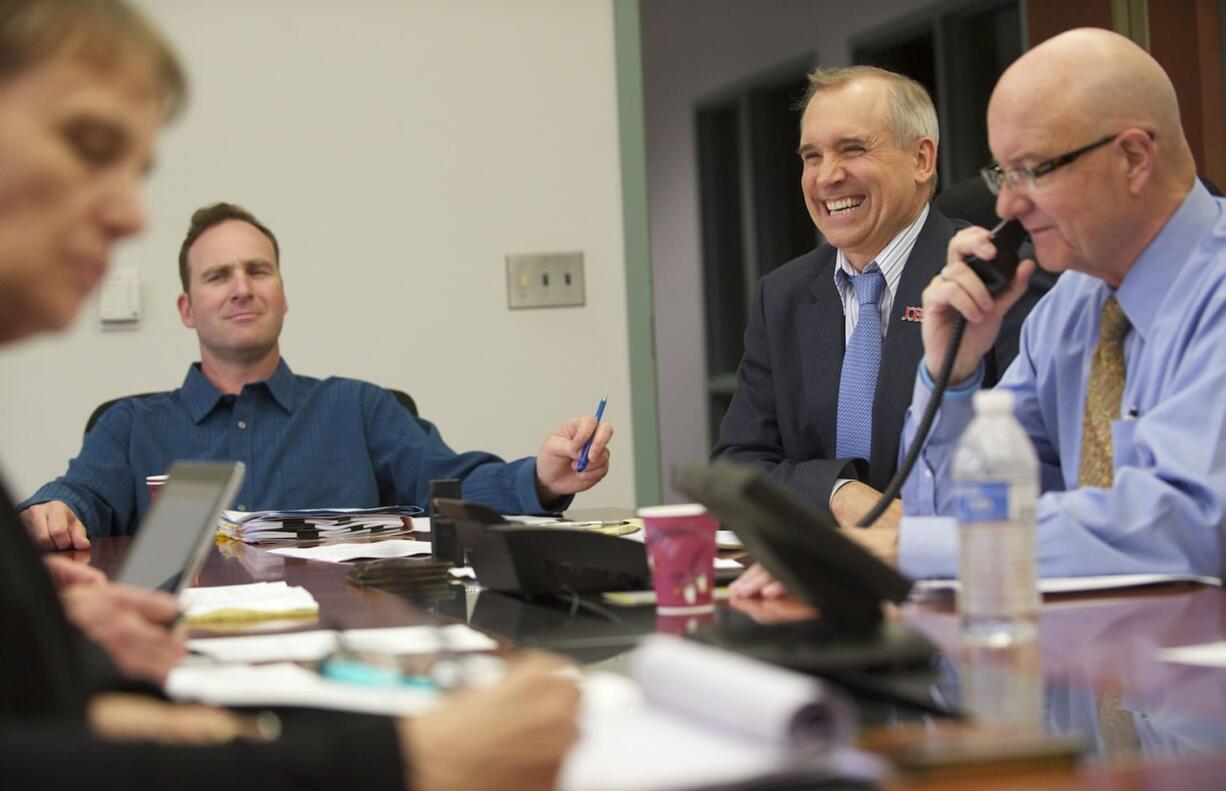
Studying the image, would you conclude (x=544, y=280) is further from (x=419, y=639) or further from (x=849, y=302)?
(x=419, y=639)

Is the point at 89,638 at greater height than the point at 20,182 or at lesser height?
lesser

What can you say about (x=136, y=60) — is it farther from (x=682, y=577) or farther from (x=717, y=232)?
(x=717, y=232)

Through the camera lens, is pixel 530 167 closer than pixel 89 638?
No

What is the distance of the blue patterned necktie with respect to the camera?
265 cm

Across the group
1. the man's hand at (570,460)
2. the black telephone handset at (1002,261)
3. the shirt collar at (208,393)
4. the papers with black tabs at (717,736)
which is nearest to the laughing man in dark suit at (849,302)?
the man's hand at (570,460)

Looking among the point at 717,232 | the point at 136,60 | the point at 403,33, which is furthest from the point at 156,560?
the point at 717,232

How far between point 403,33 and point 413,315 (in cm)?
80

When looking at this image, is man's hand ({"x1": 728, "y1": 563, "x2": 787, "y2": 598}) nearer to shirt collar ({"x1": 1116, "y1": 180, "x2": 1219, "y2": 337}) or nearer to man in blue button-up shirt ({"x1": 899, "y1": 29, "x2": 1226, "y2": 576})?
man in blue button-up shirt ({"x1": 899, "y1": 29, "x2": 1226, "y2": 576})

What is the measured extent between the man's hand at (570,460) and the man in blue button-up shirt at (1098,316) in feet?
1.97

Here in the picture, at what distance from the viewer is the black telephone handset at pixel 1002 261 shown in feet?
6.18

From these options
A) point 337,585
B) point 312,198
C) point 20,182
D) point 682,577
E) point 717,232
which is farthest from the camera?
point 717,232

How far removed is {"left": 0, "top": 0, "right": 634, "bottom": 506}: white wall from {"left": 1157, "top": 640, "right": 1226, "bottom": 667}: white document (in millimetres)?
2975

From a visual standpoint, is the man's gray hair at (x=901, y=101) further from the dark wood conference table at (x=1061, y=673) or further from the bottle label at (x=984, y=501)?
the bottle label at (x=984, y=501)

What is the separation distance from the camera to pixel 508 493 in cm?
269
